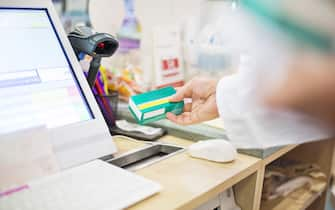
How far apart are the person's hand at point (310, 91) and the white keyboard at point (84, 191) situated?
29cm

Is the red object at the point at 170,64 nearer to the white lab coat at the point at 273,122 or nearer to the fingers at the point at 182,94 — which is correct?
the fingers at the point at 182,94

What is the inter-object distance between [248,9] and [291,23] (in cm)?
4

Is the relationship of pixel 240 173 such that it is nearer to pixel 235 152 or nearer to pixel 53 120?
pixel 235 152

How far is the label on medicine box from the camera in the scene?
77cm

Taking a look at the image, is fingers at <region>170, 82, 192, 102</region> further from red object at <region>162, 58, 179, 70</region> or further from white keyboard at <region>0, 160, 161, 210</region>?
red object at <region>162, 58, 179, 70</region>

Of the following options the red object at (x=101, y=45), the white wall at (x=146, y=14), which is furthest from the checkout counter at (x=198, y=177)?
the white wall at (x=146, y=14)

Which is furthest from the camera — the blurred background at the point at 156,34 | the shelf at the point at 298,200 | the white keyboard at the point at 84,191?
the blurred background at the point at 156,34

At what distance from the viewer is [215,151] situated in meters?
0.75

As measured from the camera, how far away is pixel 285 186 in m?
1.10

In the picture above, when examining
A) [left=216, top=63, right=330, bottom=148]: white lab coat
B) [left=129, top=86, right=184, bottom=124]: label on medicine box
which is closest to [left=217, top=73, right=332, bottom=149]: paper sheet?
[left=216, top=63, right=330, bottom=148]: white lab coat

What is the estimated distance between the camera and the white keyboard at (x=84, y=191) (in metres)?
0.54

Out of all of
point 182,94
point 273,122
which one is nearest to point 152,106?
point 182,94

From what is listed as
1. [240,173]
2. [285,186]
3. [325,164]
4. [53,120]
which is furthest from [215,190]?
[325,164]

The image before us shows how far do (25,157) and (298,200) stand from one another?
2.61ft
